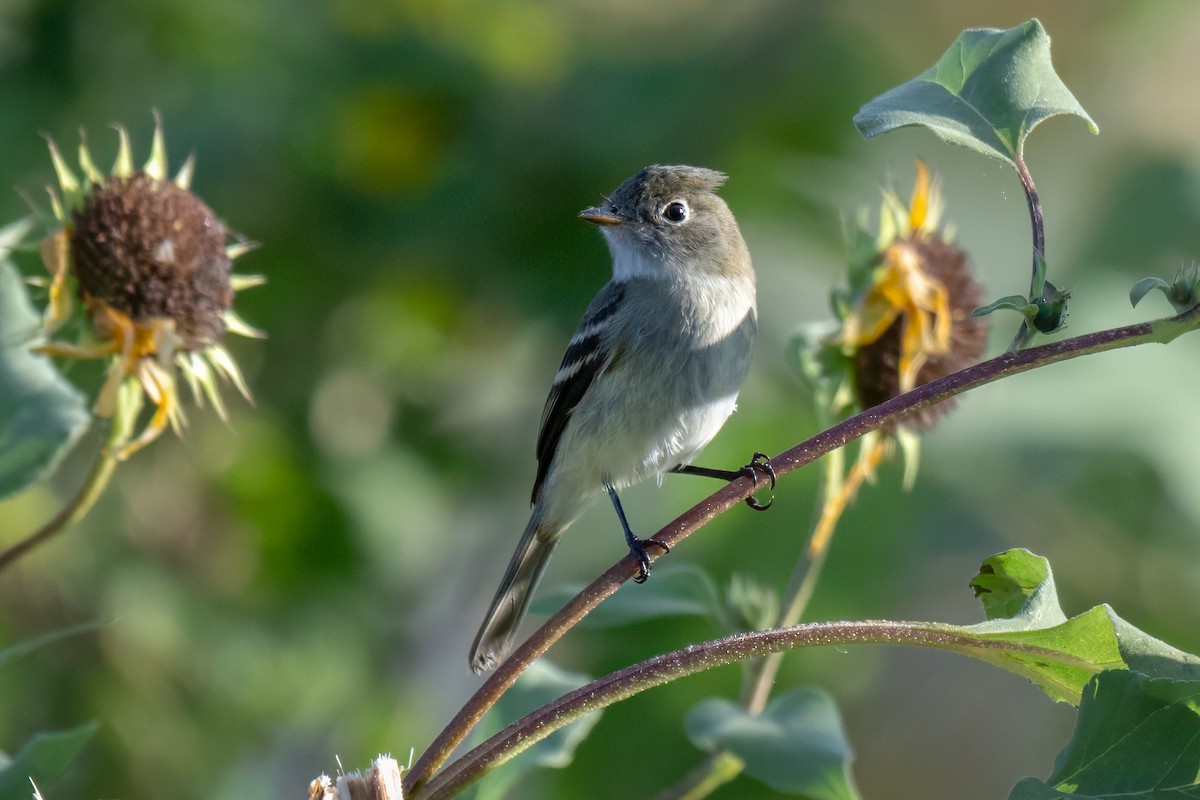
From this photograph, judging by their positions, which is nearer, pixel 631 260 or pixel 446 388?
pixel 631 260

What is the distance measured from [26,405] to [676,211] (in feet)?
7.25

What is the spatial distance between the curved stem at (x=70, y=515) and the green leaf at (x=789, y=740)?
1.18 m

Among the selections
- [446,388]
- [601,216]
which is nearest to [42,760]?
[601,216]

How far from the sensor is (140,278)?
9.08ft

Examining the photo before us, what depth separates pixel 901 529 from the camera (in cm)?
427

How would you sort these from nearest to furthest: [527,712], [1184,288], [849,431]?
[1184,288]
[849,431]
[527,712]

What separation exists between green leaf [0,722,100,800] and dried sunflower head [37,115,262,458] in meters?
0.83

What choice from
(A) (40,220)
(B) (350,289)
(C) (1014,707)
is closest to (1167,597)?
(C) (1014,707)

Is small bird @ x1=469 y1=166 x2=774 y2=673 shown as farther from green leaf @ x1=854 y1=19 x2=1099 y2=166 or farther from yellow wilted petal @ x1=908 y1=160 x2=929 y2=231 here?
green leaf @ x1=854 y1=19 x2=1099 y2=166

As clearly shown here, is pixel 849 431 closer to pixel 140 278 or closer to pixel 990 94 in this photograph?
pixel 990 94

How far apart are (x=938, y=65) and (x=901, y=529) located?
8.46 feet

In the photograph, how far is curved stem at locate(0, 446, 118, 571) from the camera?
7.13ft

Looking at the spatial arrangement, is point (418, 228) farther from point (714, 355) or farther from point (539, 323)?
point (714, 355)

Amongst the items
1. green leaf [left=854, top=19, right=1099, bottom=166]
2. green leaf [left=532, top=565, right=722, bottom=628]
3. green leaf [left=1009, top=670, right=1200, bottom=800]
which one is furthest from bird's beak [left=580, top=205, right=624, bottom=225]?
green leaf [left=1009, top=670, right=1200, bottom=800]
